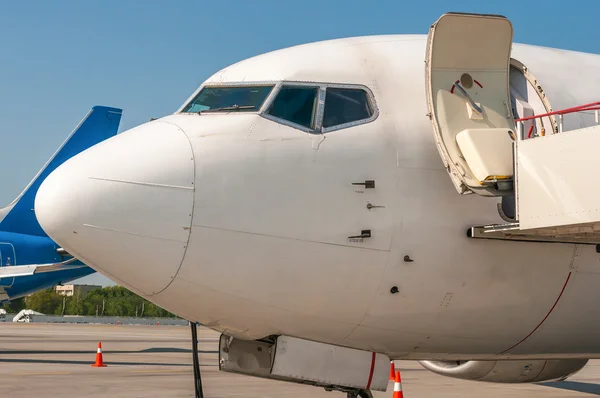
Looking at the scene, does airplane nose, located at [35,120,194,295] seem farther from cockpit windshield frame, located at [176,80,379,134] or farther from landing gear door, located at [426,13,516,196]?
landing gear door, located at [426,13,516,196]

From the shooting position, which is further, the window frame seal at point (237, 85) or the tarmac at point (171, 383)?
the tarmac at point (171, 383)

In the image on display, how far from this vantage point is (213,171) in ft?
26.3

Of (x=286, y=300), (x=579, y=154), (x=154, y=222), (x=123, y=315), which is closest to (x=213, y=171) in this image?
(x=154, y=222)

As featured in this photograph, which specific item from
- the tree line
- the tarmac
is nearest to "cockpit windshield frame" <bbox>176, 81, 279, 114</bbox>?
the tarmac

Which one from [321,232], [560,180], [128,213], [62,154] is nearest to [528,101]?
[560,180]

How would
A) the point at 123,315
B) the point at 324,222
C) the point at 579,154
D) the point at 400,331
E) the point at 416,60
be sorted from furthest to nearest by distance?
the point at 123,315 → the point at 416,60 → the point at 400,331 → the point at 324,222 → the point at 579,154

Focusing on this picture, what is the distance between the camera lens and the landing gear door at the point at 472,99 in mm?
8414

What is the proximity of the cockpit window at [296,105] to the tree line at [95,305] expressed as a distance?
95.8m

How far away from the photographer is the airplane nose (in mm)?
7719

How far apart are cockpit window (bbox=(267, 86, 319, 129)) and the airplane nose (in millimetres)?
1155

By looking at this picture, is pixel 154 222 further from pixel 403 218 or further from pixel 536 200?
pixel 536 200

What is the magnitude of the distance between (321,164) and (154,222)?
1706mm

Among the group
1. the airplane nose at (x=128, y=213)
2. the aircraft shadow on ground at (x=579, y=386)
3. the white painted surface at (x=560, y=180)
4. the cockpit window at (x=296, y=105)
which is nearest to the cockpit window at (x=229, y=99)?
the cockpit window at (x=296, y=105)

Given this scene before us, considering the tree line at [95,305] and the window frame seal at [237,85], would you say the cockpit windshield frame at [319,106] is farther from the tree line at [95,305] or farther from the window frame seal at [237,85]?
the tree line at [95,305]
